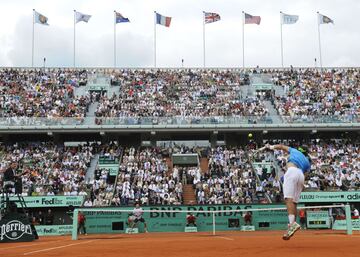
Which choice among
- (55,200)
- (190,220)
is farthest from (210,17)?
(190,220)

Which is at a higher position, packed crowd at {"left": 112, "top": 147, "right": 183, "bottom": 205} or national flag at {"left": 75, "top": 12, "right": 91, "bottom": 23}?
national flag at {"left": 75, "top": 12, "right": 91, "bottom": 23}

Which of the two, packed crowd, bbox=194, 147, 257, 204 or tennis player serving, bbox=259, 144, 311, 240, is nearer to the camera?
tennis player serving, bbox=259, 144, 311, 240

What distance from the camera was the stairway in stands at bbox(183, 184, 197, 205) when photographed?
37.8 m

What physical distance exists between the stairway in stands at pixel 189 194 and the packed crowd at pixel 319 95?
11183mm

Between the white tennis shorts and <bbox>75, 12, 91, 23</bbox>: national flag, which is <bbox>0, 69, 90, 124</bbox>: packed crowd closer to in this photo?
<bbox>75, 12, 91, 23</bbox>: national flag

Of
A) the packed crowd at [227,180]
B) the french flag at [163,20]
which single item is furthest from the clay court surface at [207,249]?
the french flag at [163,20]

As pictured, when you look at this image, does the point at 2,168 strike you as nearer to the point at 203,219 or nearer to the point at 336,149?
the point at 203,219

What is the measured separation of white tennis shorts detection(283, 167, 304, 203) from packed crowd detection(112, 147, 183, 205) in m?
25.4

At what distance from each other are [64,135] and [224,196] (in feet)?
56.9

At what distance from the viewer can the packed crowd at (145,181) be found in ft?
120

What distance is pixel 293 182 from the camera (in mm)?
10797

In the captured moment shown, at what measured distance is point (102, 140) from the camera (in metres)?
47.2

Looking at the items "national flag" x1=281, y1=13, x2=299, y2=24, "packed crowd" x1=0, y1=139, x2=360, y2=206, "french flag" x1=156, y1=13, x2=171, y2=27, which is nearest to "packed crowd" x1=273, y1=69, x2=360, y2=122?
"packed crowd" x1=0, y1=139, x2=360, y2=206

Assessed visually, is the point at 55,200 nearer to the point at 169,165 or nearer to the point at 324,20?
the point at 169,165
